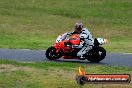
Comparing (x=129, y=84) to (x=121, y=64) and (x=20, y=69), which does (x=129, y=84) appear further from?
(x=121, y=64)

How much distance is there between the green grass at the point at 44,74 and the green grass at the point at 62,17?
54.7ft

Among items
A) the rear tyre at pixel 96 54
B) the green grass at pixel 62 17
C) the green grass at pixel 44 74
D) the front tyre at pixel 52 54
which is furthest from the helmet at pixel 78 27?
the green grass at pixel 62 17

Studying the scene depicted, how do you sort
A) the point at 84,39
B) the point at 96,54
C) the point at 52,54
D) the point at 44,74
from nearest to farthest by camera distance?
1. the point at 44,74
2. the point at 84,39
3. the point at 96,54
4. the point at 52,54

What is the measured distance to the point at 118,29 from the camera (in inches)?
1603

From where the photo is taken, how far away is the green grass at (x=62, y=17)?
124ft

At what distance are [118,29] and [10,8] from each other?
503 inches

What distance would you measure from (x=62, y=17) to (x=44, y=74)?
3083cm

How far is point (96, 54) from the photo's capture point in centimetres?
1980

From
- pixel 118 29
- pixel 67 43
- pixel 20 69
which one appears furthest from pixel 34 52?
pixel 118 29

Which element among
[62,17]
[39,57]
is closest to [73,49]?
[39,57]

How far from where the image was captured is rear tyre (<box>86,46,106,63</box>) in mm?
19734

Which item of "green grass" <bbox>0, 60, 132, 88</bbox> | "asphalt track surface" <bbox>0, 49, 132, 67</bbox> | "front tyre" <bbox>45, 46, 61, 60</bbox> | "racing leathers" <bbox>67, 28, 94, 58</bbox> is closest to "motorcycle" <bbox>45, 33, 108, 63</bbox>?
"front tyre" <bbox>45, 46, 61, 60</bbox>

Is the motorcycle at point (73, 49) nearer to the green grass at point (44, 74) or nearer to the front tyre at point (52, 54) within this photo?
the front tyre at point (52, 54)

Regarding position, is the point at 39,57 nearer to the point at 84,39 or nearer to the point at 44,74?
the point at 84,39
